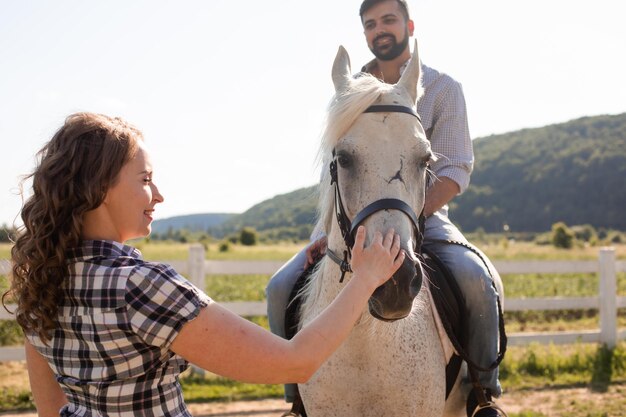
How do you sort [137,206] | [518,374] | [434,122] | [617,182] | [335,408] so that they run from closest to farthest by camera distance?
1. [137,206]
2. [335,408]
3. [434,122]
4. [518,374]
5. [617,182]

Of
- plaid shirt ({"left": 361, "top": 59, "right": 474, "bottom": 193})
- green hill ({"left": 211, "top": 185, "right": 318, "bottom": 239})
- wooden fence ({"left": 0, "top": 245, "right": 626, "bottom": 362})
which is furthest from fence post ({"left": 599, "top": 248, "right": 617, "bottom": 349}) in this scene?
green hill ({"left": 211, "top": 185, "right": 318, "bottom": 239})

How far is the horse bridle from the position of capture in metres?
2.29

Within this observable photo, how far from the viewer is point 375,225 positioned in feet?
7.29

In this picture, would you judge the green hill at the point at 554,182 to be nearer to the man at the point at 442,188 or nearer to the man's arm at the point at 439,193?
the man at the point at 442,188

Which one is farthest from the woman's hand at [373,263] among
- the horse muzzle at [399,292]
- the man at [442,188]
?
the man at [442,188]

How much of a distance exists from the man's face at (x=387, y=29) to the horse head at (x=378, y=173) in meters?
0.94

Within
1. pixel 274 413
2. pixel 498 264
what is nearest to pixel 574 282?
pixel 498 264

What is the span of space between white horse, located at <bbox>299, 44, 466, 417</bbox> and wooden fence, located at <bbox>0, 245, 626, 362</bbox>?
5.36 meters

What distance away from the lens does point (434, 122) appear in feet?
11.6

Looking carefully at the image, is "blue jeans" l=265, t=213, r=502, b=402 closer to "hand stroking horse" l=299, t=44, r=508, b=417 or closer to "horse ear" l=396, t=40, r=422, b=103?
"hand stroking horse" l=299, t=44, r=508, b=417

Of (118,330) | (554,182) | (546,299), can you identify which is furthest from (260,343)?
(554,182)

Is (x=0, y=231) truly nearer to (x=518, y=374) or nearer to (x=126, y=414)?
(x=126, y=414)

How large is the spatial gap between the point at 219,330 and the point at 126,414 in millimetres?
329

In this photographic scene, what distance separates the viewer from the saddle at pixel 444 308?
119 inches
